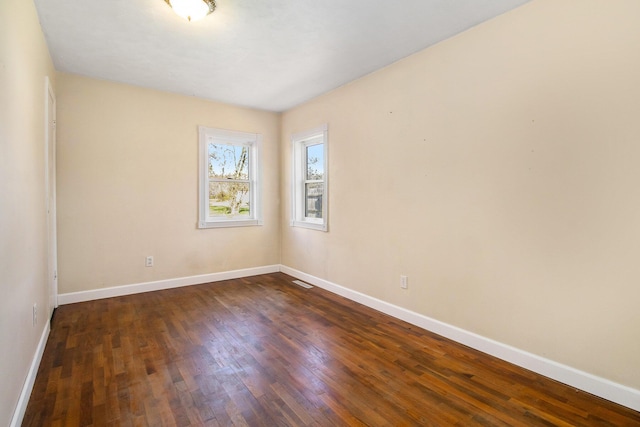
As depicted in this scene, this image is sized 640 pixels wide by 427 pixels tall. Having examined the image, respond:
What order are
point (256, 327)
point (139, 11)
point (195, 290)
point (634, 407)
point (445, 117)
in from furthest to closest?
point (195, 290)
point (256, 327)
point (445, 117)
point (139, 11)
point (634, 407)

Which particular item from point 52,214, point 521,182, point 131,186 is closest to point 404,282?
point 521,182

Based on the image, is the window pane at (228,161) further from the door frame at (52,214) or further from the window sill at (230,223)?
the door frame at (52,214)

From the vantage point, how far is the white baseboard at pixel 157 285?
3717 mm

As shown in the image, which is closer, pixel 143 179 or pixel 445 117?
pixel 445 117

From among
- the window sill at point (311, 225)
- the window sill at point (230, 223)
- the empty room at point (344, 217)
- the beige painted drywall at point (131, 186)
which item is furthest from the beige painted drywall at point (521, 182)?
the beige painted drywall at point (131, 186)

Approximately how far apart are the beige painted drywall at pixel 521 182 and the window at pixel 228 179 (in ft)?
7.08

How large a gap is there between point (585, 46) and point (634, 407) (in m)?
2.18

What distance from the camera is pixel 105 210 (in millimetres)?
3865

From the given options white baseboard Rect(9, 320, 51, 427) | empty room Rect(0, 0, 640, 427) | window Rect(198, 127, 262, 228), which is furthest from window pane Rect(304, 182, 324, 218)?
white baseboard Rect(9, 320, 51, 427)

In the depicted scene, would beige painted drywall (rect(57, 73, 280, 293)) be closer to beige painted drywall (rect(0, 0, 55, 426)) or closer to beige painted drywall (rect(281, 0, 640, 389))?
beige painted drywall (rect(0, 0, 55, 426))

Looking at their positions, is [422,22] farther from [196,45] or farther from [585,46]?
[196,45]

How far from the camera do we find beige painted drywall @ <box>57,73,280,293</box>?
3670mm

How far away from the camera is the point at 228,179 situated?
4879 millimetres

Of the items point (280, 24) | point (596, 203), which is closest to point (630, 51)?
point (596, 203)
